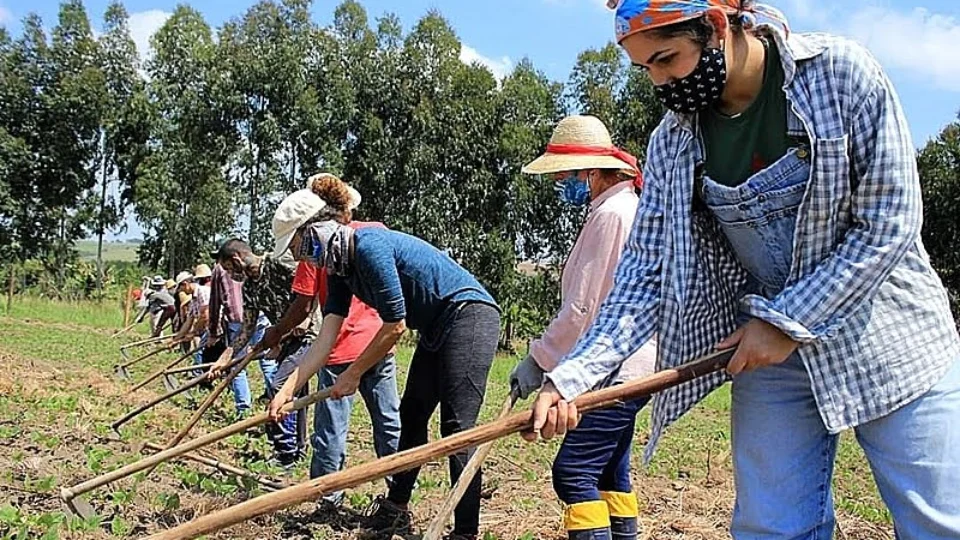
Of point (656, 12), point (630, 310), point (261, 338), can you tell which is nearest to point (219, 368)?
point (261, 338)

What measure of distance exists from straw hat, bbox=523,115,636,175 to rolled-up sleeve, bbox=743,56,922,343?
170 cm

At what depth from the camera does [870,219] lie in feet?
6.68

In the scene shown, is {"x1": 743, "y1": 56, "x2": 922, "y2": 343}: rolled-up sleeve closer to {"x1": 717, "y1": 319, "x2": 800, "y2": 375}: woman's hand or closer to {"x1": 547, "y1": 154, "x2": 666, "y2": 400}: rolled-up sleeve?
{"x1": 717, "y1": 319, "x2": 800, "y2": 375}: woman's hand

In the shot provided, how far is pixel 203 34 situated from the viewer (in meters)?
31.5

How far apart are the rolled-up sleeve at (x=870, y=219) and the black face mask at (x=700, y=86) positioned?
0.30 meters

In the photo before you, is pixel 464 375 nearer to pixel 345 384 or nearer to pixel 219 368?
pixel 345 384

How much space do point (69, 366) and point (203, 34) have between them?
21629 mm

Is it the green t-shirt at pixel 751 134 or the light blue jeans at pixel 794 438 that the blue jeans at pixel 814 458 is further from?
the green t-shirt at pixel 751 134

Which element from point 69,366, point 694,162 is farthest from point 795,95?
point 69,366

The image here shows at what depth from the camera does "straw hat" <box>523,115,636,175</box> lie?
374 centimetres

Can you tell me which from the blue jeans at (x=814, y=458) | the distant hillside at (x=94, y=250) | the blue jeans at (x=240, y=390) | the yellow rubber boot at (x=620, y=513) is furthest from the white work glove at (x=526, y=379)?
the distant hillside at (x=94, y=250)

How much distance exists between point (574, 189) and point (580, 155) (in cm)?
15

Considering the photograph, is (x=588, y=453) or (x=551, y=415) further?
(x=588, y=453)

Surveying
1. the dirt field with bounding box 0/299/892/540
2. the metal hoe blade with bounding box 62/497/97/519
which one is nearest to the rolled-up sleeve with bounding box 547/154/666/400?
the dirt field with bounding box 0/299/892/540
